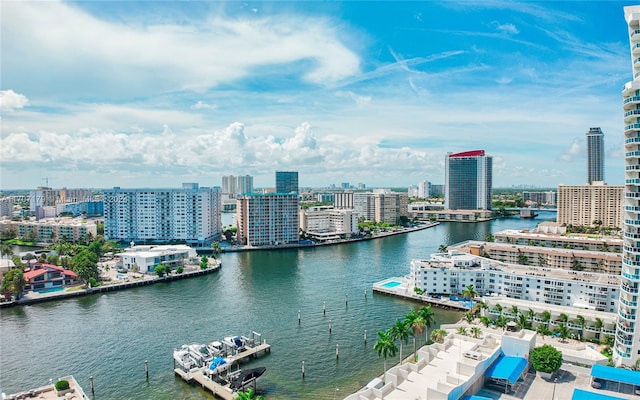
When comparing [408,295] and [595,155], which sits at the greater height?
[595,155]

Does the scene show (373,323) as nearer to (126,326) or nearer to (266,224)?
(126,326)

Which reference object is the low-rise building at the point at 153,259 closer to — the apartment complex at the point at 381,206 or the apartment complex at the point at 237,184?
the apartment complex at the point at 381,206

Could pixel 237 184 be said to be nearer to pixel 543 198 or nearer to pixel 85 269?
pixel 543 198

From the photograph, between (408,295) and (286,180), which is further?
(286,180)

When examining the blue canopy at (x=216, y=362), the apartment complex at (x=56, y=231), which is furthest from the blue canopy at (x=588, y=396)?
the apartment complex at (x=56, y=231)

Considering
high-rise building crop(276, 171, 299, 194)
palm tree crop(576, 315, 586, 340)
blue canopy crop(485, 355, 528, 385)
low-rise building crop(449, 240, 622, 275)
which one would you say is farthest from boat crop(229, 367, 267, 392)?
high-rise building crop(276, 171, 299, 194)

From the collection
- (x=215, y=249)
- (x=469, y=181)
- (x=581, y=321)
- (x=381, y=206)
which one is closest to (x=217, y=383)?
(x=581, y=321)
